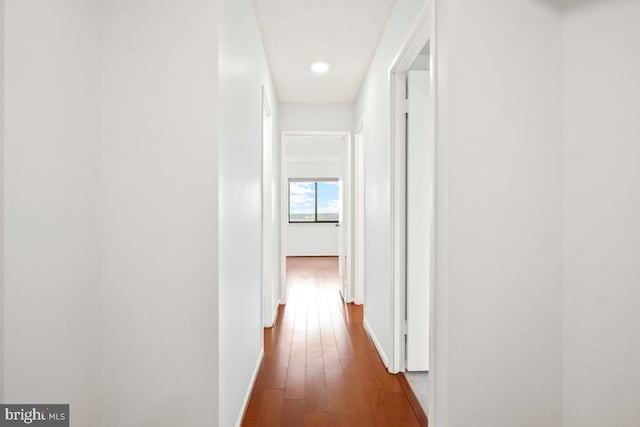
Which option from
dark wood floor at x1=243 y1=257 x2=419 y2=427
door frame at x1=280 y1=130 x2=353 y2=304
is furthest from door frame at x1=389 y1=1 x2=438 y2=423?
door frame at x1=280 y1=130 x2=353 y2=304

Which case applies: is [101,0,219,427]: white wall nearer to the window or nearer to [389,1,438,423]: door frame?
[389,1,438,423]: door frame

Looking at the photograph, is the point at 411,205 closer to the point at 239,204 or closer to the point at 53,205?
the point at 239,204

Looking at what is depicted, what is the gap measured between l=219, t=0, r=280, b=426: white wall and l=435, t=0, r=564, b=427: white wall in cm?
97

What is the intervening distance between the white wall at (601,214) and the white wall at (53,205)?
6.45 feet

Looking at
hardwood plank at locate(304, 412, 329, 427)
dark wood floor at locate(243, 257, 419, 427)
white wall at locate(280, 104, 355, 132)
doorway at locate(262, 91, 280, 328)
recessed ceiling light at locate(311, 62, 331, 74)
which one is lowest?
dark wood floor at locate(243, 257, 419, 427)

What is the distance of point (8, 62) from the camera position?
1099 mm

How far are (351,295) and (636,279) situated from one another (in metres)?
3.73

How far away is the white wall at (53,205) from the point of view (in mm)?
1126

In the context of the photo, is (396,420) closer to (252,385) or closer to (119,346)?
(252,385)

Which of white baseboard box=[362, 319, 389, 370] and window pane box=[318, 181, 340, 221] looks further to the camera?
window pane box=[318, 181, 340, 221]

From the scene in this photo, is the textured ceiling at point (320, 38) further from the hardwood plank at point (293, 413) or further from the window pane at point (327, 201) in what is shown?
the window pane at point (327, 201)

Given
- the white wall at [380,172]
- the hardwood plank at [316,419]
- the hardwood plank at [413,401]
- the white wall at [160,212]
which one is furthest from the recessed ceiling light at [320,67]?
the hardwood plank at [316,419]

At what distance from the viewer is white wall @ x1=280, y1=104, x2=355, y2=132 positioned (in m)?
4.86

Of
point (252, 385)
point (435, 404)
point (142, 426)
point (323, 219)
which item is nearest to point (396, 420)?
point (435, 404)
